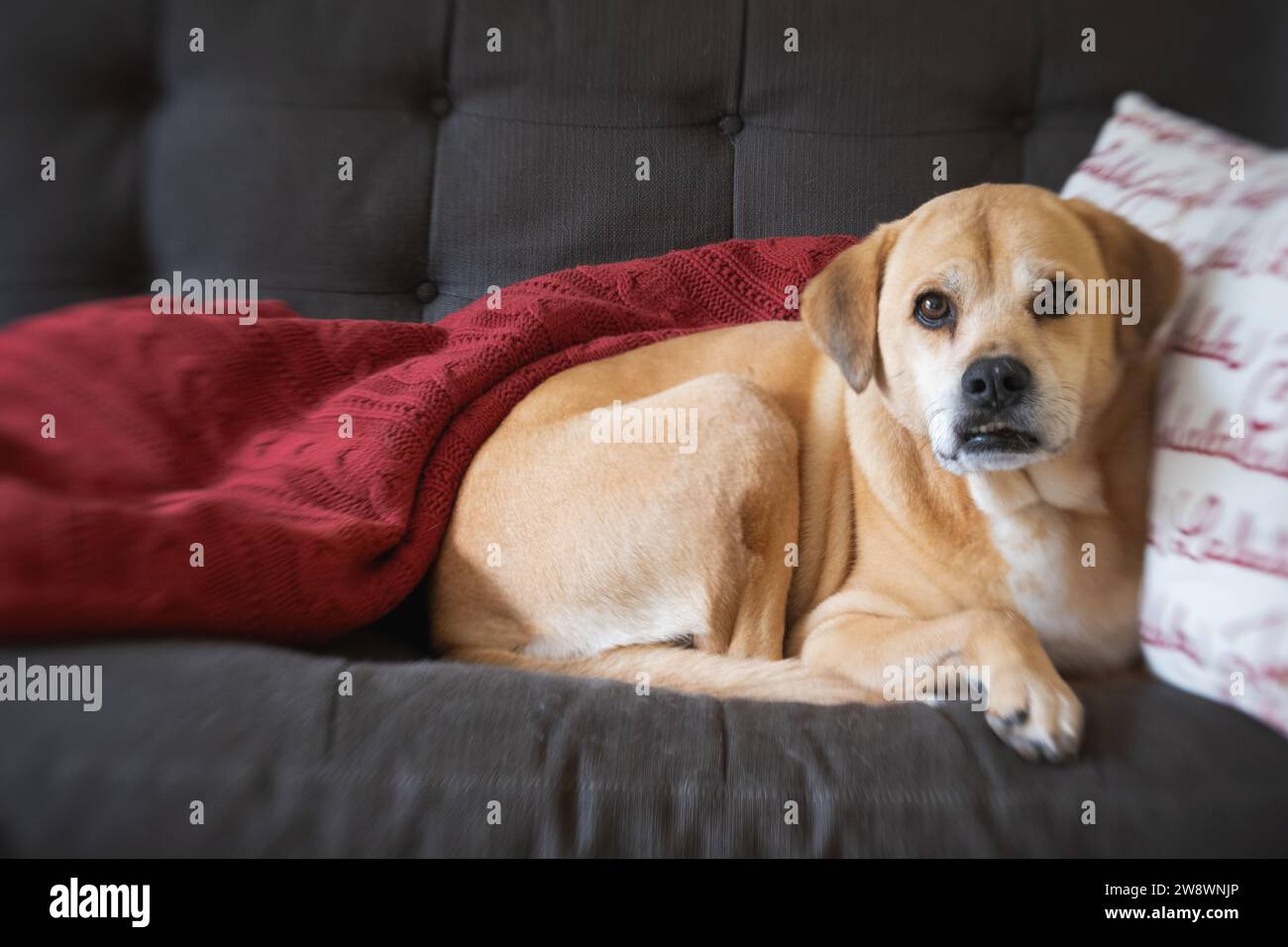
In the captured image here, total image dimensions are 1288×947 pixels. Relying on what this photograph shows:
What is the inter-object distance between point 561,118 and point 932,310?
3.81 ft

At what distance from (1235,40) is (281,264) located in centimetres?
247

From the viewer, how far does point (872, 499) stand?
4.65 ft

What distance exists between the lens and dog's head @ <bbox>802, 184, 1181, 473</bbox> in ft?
3.68

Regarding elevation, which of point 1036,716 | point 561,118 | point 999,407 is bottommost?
point 1036,716

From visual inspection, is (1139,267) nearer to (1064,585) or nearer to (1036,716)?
(1064,585)

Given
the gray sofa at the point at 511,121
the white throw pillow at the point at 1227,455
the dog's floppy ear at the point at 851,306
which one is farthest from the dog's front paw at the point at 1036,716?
the gray sofa at the point at 511,121

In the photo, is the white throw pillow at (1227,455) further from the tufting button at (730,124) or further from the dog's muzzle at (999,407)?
the tufting button at (730,124)

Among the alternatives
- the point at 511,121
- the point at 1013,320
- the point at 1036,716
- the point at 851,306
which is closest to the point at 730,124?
the point at 511,121

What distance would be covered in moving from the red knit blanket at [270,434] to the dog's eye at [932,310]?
0.51m

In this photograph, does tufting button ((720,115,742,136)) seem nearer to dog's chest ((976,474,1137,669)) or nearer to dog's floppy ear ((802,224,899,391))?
dog's floppy ear ((802,224,899,391))

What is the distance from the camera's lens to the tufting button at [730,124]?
79.1 inches

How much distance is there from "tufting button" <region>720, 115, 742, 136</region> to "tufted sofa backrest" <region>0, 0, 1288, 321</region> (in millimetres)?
42
